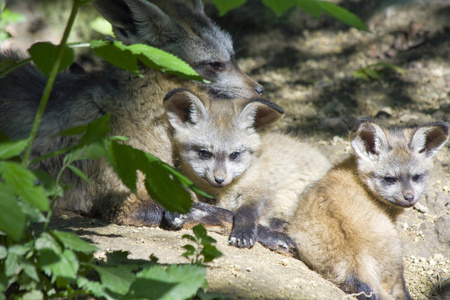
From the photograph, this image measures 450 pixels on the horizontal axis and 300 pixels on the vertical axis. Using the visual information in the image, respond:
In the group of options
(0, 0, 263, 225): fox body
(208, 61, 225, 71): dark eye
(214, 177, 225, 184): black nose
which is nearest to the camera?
(0, 0, 263, 225): fox body

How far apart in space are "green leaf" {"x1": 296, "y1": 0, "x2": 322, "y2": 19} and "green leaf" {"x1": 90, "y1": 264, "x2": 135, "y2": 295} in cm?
160

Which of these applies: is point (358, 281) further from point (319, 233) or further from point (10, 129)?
point (10, 129)

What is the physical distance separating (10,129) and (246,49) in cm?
545

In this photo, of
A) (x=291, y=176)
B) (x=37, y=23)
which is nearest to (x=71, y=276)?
(x=291, y=176)

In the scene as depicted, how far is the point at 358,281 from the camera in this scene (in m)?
4.25

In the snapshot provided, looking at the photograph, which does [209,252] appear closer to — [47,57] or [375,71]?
[47,57]

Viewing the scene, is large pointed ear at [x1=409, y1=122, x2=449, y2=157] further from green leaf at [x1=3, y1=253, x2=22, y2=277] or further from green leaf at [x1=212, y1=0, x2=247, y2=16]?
green leaf at [x1=3, y1=253, x2=22, y2=277]

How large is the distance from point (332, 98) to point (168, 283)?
18.7 ft

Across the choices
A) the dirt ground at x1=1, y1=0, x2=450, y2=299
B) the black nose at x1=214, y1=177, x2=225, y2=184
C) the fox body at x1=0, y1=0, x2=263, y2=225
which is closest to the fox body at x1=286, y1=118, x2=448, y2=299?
the dirt ground at x1=1, y1=0, x2=450, y2=299

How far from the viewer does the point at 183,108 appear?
17.0ft

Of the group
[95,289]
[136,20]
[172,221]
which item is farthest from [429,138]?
[95,289]

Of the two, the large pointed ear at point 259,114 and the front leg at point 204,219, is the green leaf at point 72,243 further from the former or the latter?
the large pointed ear at point 259,114

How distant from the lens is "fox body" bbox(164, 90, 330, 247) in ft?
16.8

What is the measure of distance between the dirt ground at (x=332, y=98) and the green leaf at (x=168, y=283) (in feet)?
2.37
